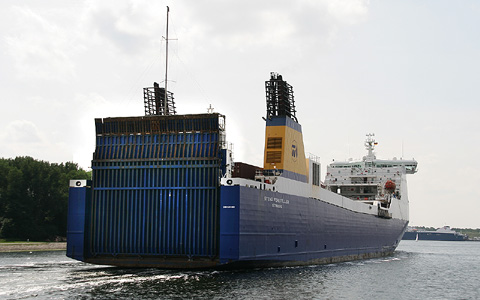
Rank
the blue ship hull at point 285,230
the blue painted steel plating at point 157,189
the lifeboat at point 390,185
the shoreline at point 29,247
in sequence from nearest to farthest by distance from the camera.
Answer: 1. the blue ship hull at point 285,230
2. the blue painted steel plating at point 157,189
3. the shoreline at point 29,247
4. the lifeboat at point 390,185

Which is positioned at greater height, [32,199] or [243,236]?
[32,199]

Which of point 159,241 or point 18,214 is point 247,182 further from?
point 18,214

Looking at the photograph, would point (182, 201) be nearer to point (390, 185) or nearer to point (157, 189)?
point (157, 189)

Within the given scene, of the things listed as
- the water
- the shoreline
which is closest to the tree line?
the shoreline

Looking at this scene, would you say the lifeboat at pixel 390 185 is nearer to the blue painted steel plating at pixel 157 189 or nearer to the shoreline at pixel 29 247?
the blue painted steel plating at pixel 157 189

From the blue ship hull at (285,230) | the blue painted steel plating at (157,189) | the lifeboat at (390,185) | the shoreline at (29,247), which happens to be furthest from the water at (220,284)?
the shoreline at (29,247)

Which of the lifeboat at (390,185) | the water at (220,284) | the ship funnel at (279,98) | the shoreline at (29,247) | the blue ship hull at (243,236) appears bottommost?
the shoreline at (29,247)

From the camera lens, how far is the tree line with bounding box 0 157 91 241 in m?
80.0

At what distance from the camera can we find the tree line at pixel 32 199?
80000 millimetres

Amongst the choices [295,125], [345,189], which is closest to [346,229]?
[295,125]

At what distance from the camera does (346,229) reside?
5438 centimetres

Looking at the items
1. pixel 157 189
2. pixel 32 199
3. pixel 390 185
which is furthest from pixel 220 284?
pixel 32 199

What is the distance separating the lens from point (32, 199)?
8400cm

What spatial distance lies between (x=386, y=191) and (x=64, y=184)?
48.9 meters
